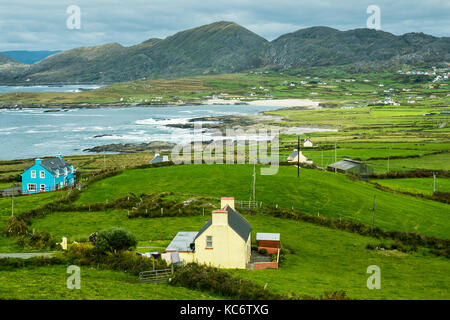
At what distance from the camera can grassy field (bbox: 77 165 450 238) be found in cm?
3981

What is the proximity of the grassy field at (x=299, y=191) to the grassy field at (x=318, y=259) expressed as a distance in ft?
16.6

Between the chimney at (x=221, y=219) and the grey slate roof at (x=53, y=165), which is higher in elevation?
the grey slate roof at (x=53, y=165)

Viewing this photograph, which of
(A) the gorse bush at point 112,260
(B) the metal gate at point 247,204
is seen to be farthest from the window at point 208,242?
(B) the metal gate at point 247,204

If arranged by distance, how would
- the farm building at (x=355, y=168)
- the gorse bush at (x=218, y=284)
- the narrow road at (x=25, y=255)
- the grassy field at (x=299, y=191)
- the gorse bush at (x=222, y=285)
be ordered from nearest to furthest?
the gorse bush at (x=222, y=285) → the gorse bush at (x=218, y=284) → the narrow road at (x=25, y=255) → the grassy field at (x=299, y=191) → the farm building at (x=355, y=168)

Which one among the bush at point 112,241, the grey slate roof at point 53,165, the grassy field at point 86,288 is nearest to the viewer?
the grassy field at point 86,288

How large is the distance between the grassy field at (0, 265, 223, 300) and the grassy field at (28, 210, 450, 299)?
16.5ft

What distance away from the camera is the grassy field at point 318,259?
22406 millimetres

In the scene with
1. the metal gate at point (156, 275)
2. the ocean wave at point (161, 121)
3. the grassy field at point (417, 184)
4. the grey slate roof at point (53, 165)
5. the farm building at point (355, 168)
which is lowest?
the grassy field at point (417, 184)

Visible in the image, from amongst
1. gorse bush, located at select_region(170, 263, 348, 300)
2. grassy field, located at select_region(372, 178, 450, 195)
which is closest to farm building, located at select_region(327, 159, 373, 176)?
grassy field, located at select_region(372, 178, 450, 195)

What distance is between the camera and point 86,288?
19.2 m

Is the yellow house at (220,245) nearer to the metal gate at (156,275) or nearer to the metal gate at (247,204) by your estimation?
the metal gate at (156,275)

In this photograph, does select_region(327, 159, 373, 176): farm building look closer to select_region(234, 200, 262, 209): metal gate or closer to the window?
select_region(234, 200, 262, 209): metal gate
